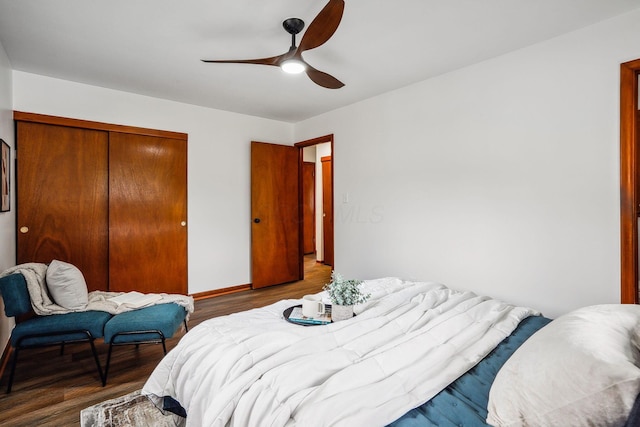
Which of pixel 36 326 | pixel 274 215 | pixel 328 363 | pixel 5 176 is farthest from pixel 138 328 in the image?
pixel 274 215

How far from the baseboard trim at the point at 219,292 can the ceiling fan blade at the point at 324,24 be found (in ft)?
10.8

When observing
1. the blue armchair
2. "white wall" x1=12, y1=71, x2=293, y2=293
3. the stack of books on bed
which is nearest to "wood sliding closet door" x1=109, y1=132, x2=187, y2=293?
"white wall" x1=12, y1=71, x2=293, y2=293

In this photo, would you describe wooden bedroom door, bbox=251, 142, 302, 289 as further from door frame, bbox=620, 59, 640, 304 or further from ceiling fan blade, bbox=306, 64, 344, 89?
door frame, bbox=620, 59, 640, 304

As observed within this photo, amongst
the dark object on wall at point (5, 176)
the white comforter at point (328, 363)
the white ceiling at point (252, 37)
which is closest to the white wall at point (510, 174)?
the white ceiling at point (252, 37)

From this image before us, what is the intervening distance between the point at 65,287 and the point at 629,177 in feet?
12.9

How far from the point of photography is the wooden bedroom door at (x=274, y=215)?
4.54 meters

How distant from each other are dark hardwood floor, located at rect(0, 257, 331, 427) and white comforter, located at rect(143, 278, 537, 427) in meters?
0.83

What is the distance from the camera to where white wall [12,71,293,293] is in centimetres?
342

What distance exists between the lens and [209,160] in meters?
4.20

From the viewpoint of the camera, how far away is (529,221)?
2535 millimetres

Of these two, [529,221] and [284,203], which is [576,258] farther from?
[284,203]

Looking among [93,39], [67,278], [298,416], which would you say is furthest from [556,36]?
[67,278]

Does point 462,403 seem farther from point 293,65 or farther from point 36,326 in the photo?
point 36,326

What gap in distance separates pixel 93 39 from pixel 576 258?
13.0 ft
